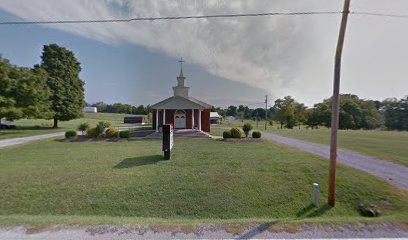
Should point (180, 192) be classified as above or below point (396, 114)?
below

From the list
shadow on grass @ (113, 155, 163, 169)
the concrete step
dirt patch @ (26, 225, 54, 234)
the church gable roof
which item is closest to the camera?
dirt patch @ (26, 225, 54, 234)

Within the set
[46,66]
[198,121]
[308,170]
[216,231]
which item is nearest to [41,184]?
[216,231]

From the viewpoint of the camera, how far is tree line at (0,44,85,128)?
2112 cm

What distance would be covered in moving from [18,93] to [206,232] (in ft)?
88.8

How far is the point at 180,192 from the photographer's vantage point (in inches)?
254

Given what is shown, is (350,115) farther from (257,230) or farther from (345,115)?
(257,230)

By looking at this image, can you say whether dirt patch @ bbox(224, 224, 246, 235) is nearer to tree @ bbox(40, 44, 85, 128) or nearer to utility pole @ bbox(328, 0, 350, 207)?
utility pole @ bbox(328, 0, 350, 207)

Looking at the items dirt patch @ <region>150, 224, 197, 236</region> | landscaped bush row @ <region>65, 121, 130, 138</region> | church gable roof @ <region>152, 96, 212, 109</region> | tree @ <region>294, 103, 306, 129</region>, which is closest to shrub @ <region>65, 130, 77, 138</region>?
landscaped bush row @ <region>65, 121, 130, 138</region>

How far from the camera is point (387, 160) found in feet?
35.7

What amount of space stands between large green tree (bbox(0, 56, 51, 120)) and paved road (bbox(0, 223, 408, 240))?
2268cm

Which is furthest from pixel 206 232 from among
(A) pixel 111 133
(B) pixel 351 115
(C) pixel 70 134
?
(B) pixel 351 115

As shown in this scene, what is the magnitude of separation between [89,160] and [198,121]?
46.5 feet

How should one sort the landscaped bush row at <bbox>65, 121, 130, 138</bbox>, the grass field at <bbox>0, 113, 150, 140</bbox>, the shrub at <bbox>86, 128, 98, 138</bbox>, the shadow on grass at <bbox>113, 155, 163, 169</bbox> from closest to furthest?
the shadow on grass at <bbox>113, 155, 163, 169</bbox>, the landscaped bush row at <bbox>65, 121, 130, 138</bbox>, the shrub at <bbox>86, 128, 98, 138</bbox>, the grass field at <bbox>0, 113, 150, 140</bbox>

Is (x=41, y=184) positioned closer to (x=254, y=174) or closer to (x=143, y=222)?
(x=143, y=222)
